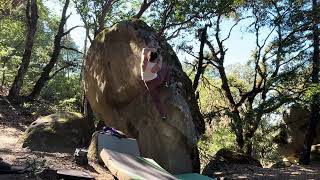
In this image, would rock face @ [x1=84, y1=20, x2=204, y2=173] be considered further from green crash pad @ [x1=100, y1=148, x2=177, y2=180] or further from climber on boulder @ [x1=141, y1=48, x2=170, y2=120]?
green crash pad @ [x1=100, y1=148, x2=177, y2=180]

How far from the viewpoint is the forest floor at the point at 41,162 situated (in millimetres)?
7168

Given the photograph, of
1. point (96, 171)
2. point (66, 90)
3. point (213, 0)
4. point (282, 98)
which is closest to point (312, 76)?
point (282, 98)

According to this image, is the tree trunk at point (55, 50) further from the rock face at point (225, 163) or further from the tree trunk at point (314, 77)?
the tree trunk at point (314, 77)

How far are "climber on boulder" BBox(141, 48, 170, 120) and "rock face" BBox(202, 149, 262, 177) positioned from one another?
3.46 m

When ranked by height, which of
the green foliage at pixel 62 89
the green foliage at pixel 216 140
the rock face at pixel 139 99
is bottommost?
the green foliage at pixel 216 140

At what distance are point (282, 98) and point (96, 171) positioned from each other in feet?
30.7

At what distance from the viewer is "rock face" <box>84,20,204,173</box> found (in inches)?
392

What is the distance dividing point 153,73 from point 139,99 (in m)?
0.96

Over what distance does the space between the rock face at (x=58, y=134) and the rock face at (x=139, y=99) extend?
747mm

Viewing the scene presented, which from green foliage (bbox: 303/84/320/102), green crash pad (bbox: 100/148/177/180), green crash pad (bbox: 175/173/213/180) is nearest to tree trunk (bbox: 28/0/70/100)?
green foliage (bbox: 303/84/320/102)

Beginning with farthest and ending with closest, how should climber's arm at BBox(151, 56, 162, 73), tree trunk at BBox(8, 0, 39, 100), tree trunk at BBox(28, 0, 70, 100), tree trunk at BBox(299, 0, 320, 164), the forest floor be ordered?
tree trunk at BBox(28, 0, 70, 100), tree trunk at BBox(8, 0, 39, 100), tree trunk at BBox(299, 0, 320, 164), climber's arm at BBox(151, 56, 162, 73), the forest floor

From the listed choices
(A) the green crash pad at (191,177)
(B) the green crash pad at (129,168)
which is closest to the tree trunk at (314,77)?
(A) the green crash pad at (191,177)

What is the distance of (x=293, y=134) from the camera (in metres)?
21.7

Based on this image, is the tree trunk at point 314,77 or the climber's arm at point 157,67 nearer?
the climber's arm at point 157,67
